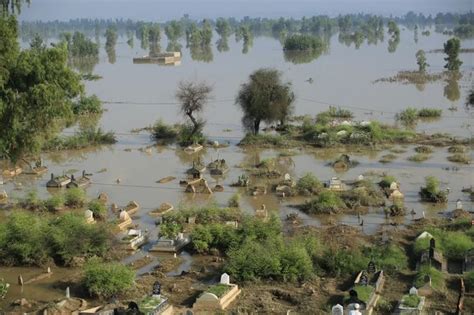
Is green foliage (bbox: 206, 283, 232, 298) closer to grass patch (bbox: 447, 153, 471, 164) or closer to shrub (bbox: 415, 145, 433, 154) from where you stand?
grass patch (bbox: 447, 153, 471, 164)

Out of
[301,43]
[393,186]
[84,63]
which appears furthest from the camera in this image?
[301,43]

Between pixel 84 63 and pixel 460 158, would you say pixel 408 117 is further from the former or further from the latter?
pixel 84 63

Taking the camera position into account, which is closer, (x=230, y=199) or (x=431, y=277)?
(x=431, y=277)

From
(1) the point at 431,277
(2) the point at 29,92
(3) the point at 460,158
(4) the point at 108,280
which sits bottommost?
(3) the point at 460,158

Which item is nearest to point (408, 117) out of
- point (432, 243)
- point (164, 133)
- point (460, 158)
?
point (460, 158)

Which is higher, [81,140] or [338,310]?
[338,310]

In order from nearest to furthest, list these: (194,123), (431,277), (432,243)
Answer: (431,277)
(432,243)
(194,123)

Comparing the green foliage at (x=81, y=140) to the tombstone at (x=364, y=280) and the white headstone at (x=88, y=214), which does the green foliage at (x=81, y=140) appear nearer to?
the white headstone at (x=88, y=214)
